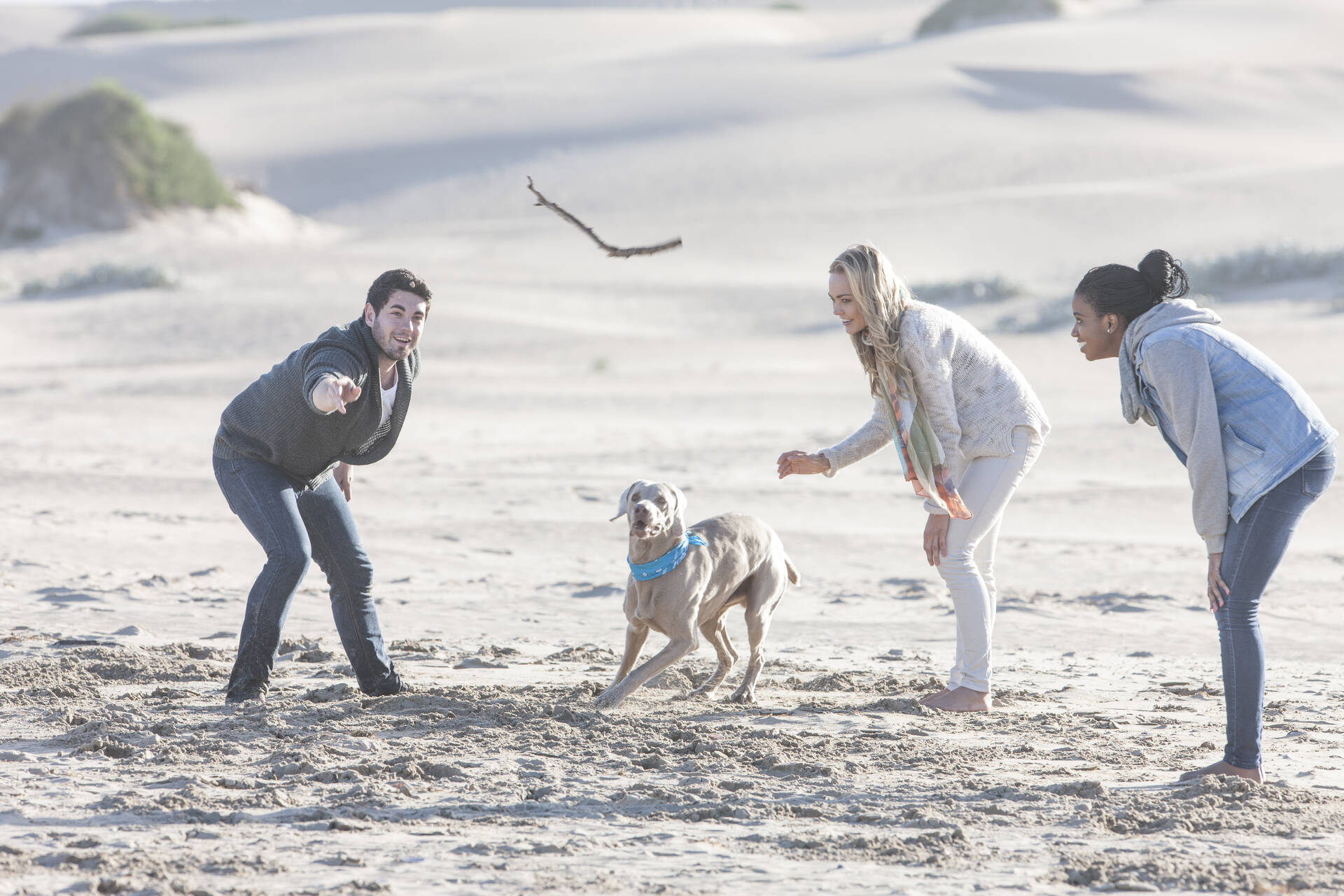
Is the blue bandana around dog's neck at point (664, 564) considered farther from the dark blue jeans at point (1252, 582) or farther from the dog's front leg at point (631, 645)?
the dark blue jeans at point (1252, 582)

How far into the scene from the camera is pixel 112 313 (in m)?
24.3

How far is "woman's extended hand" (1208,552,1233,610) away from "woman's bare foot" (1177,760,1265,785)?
22.1 inches

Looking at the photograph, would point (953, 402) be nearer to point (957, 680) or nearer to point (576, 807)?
point (957, 680)

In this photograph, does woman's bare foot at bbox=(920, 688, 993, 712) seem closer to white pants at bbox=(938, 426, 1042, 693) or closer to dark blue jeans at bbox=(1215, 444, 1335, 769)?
white pants at bbox=(938, 426, 1042, 693)

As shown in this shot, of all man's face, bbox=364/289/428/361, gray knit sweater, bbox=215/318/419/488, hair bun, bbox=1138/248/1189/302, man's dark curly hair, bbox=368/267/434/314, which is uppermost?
hair bun, bbox=1138/248/1189/302

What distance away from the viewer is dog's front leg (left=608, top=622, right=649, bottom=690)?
6.11 m

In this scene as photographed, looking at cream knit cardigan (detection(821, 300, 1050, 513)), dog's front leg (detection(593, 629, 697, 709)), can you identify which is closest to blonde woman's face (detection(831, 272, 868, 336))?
cream knit cardigan (detection(821, 300, 1050, 513))

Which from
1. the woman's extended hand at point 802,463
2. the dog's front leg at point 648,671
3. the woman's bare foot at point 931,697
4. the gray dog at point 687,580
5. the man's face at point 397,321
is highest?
the man's face at point 397,321

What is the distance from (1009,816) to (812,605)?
3928 mm

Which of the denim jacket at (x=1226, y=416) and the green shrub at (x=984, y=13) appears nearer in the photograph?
the denim jacket at (x=1226, y=416)

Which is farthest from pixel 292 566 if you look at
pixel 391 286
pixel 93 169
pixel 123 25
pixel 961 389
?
pixel 123 25

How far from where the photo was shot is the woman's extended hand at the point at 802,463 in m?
6.01

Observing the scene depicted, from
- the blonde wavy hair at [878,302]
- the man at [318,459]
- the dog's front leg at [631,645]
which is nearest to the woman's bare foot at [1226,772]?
the blonde wavy hair at [878,302]

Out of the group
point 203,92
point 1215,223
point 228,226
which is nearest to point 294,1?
point 203,92
